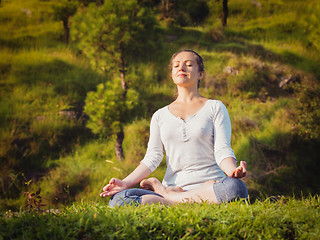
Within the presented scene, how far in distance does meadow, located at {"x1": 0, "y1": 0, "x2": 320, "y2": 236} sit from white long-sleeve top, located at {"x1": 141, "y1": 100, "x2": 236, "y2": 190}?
2228 millimetres

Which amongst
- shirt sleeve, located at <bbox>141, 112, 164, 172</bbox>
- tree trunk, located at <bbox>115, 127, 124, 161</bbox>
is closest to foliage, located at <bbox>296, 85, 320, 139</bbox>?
tree trunk, located at <bbox>115, 127, 124, 161</bbox>

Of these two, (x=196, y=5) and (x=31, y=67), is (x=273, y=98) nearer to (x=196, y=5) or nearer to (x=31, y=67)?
(x=196, y=5)

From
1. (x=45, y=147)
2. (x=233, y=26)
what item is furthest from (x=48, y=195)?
(x=233, y=26)

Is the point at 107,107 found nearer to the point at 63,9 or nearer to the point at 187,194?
the point at 63,9

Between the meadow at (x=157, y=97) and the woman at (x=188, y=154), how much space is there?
2177 mm

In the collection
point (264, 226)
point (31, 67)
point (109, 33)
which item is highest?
point (109, 33)

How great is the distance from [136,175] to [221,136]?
27.0 inches

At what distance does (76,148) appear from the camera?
507 centimetres

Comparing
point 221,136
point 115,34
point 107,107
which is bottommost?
point 107,107

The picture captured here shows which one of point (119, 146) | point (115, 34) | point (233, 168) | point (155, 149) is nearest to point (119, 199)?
point (155, 149)

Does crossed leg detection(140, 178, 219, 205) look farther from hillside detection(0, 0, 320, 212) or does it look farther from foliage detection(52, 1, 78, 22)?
foliage detection(52, 1, 78, 22)

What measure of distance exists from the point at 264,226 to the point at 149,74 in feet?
15.1

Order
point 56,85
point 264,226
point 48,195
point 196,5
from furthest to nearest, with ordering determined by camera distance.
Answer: point 196,5 → point 56,85 → point 48,195 → point 264,226

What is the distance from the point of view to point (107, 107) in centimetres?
445
